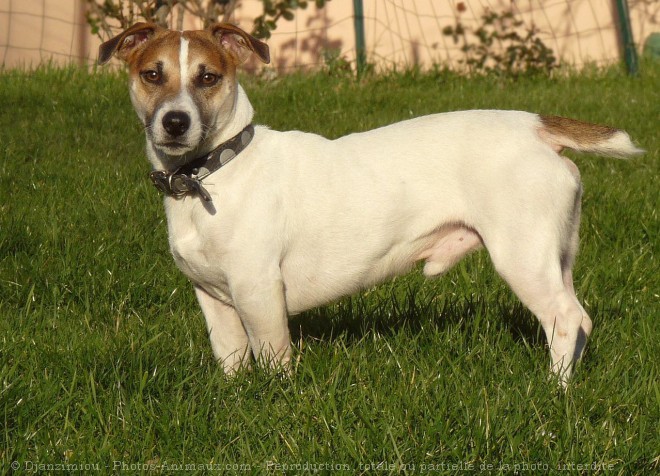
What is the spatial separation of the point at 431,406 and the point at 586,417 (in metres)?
0.52

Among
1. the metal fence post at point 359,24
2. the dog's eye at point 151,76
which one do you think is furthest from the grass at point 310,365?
the metal fence post at point 359,24

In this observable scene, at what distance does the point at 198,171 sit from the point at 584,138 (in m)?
1.53

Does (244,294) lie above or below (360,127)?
below

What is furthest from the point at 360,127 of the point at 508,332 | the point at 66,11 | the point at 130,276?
the point at 66,11

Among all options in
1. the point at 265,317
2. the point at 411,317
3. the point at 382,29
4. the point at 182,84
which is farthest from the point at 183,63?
the point at 382,29

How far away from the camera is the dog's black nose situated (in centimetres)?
350

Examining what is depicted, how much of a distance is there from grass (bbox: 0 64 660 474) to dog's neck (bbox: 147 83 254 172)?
693mm

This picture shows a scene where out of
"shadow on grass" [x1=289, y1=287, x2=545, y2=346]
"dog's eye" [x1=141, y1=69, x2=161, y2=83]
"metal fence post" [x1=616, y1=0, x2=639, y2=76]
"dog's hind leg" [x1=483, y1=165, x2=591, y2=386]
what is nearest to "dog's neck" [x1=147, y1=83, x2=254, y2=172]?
"dog's eye" [x1=141, y1=69, x2=161, y2=83]

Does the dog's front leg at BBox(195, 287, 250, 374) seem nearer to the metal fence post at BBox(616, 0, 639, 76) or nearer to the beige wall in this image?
the beige wall

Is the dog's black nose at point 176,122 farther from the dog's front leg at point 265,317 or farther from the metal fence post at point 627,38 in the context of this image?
the metal fence post at point 627,38

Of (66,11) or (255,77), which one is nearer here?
(255,77)

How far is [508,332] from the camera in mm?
3953

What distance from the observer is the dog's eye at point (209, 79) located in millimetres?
3742

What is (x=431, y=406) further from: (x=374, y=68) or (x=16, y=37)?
(x=16, y=37)
